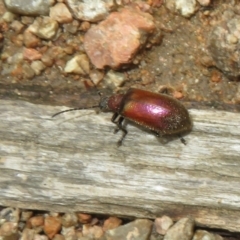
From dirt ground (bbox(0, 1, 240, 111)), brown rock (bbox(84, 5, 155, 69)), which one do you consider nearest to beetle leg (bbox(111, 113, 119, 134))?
dirt ground (bbox(0, 1, 240, 111))

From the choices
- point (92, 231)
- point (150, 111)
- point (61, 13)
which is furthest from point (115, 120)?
point (61, 13)

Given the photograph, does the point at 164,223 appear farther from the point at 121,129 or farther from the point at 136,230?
the point at 121,129

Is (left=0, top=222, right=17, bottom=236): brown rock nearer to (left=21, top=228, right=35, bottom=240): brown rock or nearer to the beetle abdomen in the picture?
(left=21, top=228, right=35, bottom=240): brown rock

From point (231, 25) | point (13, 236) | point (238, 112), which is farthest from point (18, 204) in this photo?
point (231, 25)

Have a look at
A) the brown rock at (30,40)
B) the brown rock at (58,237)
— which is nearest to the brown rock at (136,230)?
the brown rock at (58,237)

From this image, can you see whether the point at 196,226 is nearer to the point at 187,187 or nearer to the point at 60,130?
the point at 187,187

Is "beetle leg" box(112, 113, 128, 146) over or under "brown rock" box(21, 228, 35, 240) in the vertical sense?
over

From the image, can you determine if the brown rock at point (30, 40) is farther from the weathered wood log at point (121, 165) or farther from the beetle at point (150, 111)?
the beetle at point (150, 111)

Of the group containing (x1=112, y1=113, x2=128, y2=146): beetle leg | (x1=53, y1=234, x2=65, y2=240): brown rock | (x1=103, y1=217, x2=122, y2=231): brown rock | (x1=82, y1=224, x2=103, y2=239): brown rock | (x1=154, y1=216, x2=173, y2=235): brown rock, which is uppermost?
(x1=112, y1=113, x2=128, y2=146): beetle leg
